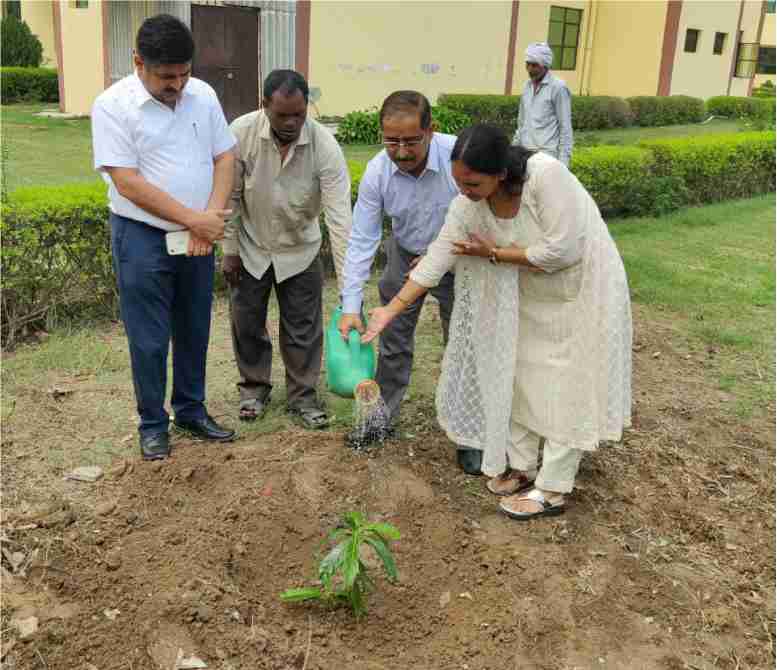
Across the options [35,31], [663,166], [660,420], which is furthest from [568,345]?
[35,31]

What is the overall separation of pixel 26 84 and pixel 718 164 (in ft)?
55.9

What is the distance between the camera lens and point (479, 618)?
9.77 feet

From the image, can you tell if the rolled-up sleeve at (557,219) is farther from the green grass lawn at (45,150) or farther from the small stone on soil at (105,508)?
the green grass lawn at (45,150)

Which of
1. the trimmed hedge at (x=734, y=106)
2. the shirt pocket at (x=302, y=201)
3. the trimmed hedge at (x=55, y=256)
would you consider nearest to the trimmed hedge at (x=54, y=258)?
the trimmed hedge at (x=55, y=256)

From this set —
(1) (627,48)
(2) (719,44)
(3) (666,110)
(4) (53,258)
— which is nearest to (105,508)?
(4) (53,258)

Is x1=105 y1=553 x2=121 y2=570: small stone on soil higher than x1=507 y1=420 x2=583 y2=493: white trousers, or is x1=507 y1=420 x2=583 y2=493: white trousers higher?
x1=507 y1=420 x2=583 y2=493: white trousers

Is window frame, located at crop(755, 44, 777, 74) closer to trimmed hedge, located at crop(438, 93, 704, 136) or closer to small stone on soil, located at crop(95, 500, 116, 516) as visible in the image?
trimmed hedge, located at crop(438, 93, 704, 136)

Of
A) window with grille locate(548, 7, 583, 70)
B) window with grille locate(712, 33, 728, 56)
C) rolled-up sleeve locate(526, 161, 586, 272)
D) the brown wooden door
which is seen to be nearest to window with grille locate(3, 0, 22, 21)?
the brown wooden door

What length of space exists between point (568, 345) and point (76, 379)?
Result: 297 centimetres

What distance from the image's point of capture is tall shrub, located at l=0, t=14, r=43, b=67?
2267cm

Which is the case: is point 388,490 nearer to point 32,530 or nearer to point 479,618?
point 479,618

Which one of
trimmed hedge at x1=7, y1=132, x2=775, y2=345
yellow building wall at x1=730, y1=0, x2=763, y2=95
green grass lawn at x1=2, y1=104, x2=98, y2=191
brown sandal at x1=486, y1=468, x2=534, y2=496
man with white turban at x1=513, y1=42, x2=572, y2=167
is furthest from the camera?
yellow building wall at x1=730, y1=0, x2=763, y2=95

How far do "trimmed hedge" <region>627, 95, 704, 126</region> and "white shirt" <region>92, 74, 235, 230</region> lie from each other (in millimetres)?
20365

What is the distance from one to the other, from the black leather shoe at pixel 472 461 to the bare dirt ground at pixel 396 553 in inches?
1.8
